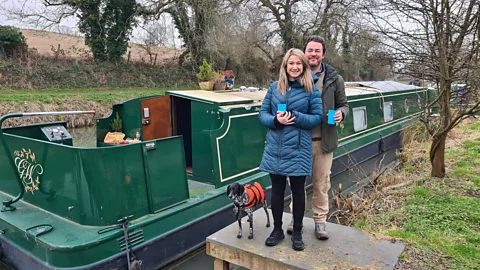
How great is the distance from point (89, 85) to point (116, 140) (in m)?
11.4

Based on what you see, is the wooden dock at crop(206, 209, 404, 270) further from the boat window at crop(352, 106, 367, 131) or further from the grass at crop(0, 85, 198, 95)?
the grass at crop(0, 85, 198, 95)

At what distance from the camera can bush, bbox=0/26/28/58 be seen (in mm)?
14336

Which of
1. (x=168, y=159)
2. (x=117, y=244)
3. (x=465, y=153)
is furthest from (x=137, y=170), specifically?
(x=465, y=153)

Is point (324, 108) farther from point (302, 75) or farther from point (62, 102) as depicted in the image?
point (62, 102)

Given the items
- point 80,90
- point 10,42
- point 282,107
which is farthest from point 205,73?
point 10,42

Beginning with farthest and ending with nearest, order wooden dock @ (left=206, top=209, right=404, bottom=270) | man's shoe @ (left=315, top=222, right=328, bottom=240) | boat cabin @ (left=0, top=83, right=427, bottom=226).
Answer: boat cabin @ (left=0, top=83, right=427, bottom=226) → man's shoe @ (left=315, top=222, right=328, bottom=240) → wooden dock @ (left=206, top=209, right=404, bottom=270)

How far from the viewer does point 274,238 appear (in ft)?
9.96

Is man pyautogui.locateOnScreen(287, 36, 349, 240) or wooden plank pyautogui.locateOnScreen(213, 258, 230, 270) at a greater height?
man pyautogui.locateOnScreen(287, 36, 349, 240)

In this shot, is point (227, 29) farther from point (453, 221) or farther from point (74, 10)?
point (453, 221)

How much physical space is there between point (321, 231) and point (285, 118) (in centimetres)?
108

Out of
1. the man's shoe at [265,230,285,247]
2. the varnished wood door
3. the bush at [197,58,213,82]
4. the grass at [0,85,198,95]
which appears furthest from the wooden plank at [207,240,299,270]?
the grass at [0,85,198,95]

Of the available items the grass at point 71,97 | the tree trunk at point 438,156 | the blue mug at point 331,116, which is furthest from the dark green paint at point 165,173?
the grass at point 71,97

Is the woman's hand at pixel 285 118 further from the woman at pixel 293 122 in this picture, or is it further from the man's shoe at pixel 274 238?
the man's shoe at pixel 274 238

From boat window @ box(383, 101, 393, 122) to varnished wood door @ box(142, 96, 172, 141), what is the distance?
5.99m
